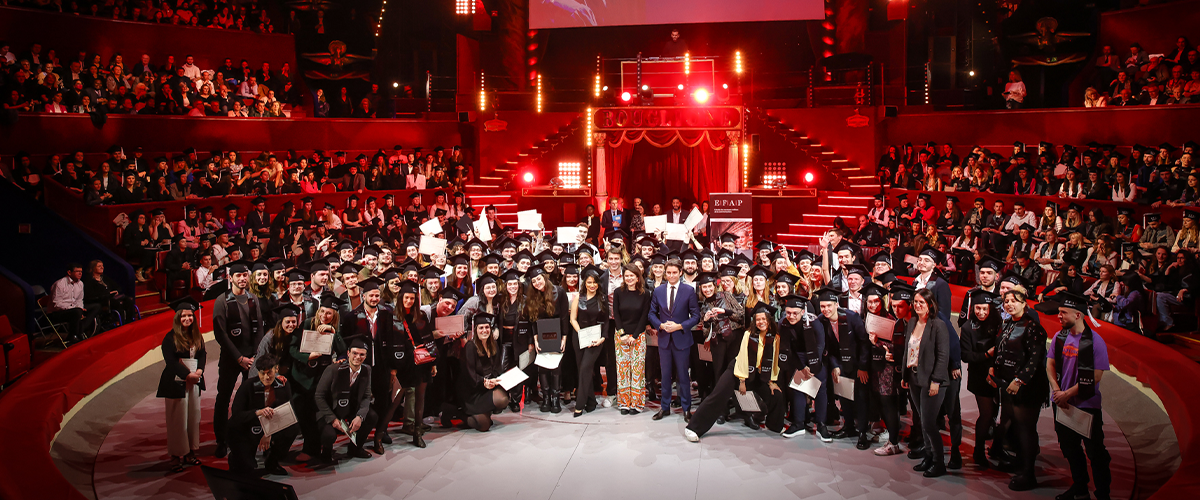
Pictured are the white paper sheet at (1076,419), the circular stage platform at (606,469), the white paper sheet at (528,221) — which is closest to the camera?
the white paper sheet at (1076,419)

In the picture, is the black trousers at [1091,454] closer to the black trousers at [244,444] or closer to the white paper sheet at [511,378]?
the white paper sheet at [511,378]

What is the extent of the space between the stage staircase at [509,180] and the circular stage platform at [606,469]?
11013mm

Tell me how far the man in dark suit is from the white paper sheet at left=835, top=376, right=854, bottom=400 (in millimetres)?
9069

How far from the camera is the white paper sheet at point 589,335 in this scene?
→ 7.61m

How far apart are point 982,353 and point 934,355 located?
0.44m

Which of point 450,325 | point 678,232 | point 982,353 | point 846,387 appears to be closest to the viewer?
point 982,353

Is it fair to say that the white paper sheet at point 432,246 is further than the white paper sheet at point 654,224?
No

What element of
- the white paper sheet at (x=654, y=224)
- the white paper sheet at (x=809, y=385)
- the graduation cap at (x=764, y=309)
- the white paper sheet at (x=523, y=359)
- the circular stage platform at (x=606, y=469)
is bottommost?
the circular stage platform at (x=606, y=469)

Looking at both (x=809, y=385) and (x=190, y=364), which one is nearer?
(x=190, y=364)

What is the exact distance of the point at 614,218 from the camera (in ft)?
51.0

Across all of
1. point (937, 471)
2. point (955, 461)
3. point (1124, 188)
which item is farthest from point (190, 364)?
point (1124, 188)

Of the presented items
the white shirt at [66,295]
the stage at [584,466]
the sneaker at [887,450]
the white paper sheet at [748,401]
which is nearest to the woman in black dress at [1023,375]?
the stage at [584,466]

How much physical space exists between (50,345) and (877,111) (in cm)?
1620

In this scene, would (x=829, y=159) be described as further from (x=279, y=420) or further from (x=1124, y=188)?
(x=279, y=420)
